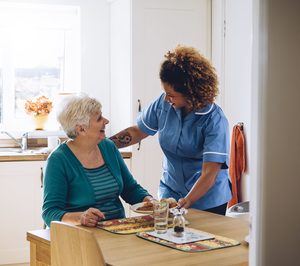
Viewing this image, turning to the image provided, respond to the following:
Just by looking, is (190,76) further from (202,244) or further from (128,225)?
(202,244)

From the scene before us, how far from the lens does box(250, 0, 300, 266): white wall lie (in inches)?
19.4

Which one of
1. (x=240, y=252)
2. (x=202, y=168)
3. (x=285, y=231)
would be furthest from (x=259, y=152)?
(x=202, y=168)

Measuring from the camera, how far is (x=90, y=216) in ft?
6.72

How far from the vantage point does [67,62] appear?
188 inches

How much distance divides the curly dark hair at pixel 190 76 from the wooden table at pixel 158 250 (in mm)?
531

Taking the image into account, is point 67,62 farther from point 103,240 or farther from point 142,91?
point 103,240

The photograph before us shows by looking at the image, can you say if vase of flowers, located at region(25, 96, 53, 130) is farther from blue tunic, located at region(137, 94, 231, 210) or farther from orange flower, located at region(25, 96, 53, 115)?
blue tunic, located at region(137, 94, 231, 210)

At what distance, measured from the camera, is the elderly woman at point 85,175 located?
2121mm

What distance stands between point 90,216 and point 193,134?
2.16ft

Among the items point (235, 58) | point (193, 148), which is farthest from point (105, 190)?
point (235, 58)

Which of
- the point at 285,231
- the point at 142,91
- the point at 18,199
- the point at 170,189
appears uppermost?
the point at 142,91

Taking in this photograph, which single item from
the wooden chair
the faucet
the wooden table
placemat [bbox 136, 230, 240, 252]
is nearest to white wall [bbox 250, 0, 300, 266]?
the wooden chair

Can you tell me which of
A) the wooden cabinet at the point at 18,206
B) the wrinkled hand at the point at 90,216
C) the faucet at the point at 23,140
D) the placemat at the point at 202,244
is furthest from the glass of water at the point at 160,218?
the faucet at the point at 23,140

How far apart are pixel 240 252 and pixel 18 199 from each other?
255 cm
